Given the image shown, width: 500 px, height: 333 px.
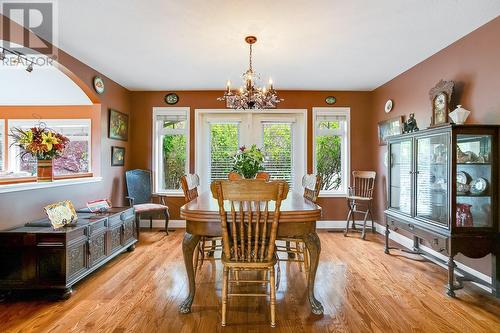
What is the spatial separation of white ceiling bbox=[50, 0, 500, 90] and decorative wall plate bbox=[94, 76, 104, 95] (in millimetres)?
160

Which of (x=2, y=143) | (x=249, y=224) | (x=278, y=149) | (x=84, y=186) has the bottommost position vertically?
(x=249, y=224)

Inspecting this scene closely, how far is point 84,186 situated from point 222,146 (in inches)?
92.0

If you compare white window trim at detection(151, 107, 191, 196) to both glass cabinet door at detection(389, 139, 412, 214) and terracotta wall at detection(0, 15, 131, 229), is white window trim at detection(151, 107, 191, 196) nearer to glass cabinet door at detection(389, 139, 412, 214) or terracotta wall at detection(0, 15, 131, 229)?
terracotta wall at detection(0, 15, 131, 229)

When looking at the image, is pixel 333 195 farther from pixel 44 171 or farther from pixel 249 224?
pixel 44 171

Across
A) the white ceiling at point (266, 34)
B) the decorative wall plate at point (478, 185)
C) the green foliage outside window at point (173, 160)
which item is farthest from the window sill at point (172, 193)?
the decorative wall plate at point (478, 185)

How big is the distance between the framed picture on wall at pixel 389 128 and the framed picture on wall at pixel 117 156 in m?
4.25

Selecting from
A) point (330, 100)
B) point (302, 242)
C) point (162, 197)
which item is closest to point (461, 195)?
point (302, 242)

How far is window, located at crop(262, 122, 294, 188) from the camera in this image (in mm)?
5062

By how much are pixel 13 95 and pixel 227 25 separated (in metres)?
4.60

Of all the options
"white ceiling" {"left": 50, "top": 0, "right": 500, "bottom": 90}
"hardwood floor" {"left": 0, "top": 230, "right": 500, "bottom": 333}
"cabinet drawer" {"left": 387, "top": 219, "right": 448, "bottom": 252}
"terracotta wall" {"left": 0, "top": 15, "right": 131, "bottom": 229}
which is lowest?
"hardwood floor" {"left": 0, "top": 230, "right": 500, "bottom": 333}

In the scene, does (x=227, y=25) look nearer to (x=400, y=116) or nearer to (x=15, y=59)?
(x=15, y=59)

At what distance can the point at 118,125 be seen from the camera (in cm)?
455

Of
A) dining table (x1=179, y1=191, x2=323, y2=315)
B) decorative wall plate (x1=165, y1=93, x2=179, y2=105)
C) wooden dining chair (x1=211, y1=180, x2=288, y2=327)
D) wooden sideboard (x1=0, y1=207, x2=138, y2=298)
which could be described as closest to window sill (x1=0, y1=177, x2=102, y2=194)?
wooden sideboard (x1=0, y1=207, x2=138, y2=298)

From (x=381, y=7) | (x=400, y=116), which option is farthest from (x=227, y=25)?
(x=400, y=116)
